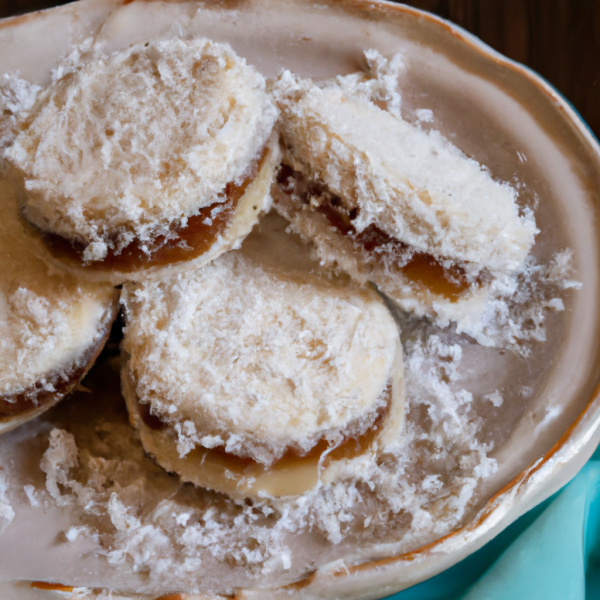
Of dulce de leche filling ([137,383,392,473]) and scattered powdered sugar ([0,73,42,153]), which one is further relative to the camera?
scattered powdered sugar ([0,73,42,153])

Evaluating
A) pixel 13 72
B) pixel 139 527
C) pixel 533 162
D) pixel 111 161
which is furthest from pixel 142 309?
pixel 533 162

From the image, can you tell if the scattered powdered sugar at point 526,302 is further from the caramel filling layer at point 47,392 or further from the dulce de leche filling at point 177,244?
the caramel filling layer at point 47,392

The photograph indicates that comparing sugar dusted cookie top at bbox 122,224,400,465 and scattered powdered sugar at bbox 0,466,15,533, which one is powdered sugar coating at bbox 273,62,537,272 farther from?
scattered powdered sugar at bbox 0,466,15,533

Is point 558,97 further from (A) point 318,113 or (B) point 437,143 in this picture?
(A) point 318,113

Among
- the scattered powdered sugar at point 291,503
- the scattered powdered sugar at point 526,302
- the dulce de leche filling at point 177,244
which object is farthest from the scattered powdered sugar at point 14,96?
the scattered powdered sugar at point 526,302

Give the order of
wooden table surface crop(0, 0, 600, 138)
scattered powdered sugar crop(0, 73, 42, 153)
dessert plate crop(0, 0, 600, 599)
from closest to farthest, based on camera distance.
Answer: dessert plate crop(0, 0, 600, 599) → scattered powdered sugar crop(0, 73, 42, 153) → wooden table surface crop(0, 0, 600, 138)

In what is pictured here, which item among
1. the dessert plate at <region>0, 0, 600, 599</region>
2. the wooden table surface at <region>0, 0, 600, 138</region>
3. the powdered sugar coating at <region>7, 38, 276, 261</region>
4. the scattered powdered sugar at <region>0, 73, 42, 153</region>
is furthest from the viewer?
the wooden table surface at <region>0, 0, 600, 138</region>

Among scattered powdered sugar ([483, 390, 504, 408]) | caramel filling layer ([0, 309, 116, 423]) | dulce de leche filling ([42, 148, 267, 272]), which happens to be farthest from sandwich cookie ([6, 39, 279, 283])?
scattered powdered sugar ([483, 390, 504, 408])

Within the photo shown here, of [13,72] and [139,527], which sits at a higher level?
[13,72]

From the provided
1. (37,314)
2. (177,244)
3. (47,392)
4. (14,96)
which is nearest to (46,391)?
(47,392)
